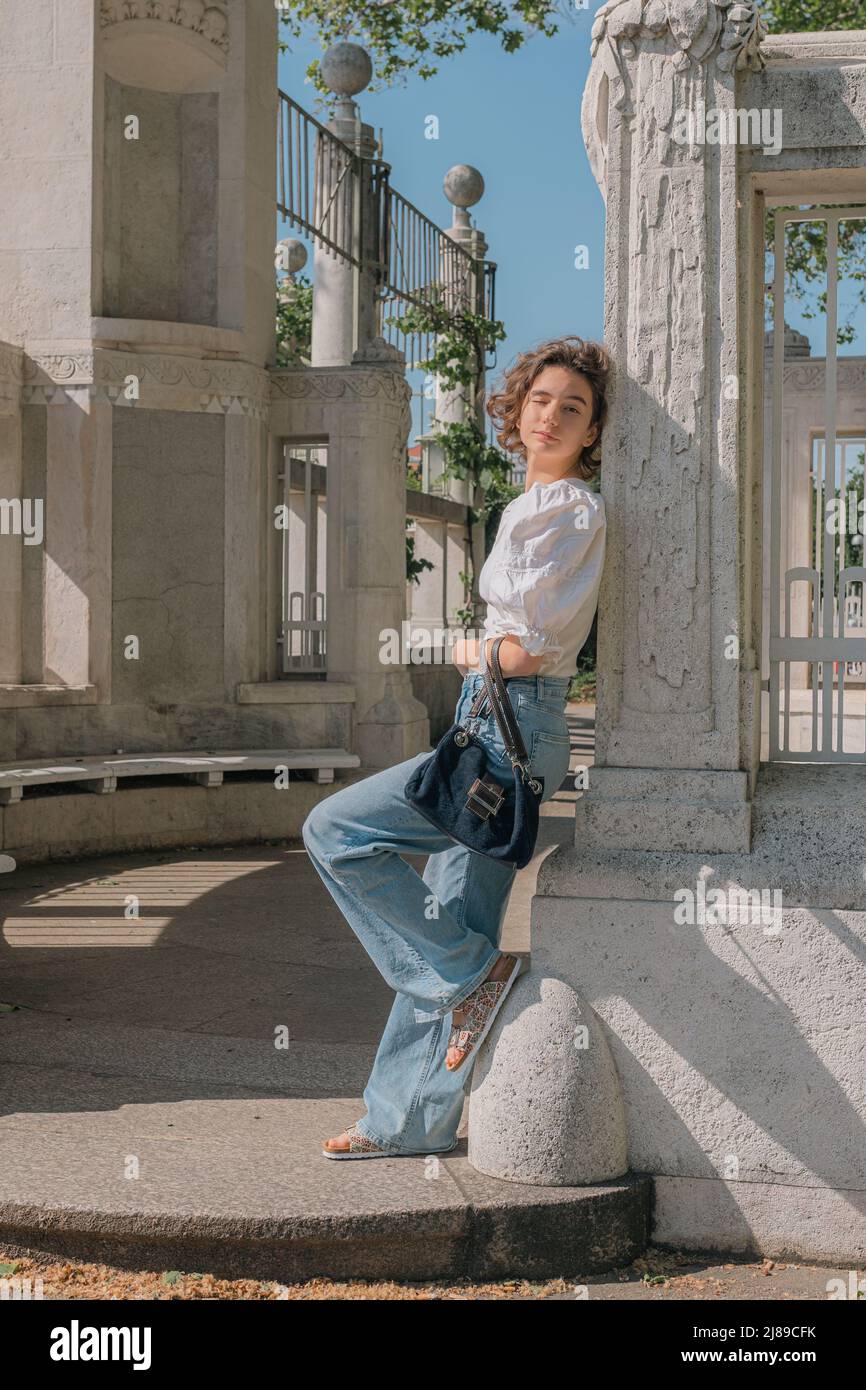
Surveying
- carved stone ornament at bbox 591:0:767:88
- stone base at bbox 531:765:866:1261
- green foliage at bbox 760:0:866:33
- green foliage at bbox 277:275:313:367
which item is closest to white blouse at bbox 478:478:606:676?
stone base at bbox 531:765:866:1261

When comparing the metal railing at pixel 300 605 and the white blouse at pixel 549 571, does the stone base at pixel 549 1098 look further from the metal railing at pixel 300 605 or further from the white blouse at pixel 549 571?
the metal railing at pixel 300 605

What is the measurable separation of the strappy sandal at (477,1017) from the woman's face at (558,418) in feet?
4.07

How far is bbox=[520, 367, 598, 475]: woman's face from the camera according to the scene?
3.65m

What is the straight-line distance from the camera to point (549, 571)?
3424 millimetres

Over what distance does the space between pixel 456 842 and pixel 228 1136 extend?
996 millimetres

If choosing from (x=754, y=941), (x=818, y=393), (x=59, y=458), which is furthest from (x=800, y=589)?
(x=754, y=941)

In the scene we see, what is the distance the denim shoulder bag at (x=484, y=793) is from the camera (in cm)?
334

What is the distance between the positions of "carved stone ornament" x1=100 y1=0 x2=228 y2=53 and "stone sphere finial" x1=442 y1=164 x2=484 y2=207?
8.52 meters

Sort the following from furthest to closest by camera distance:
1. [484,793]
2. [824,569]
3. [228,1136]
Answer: [824,569] < [228,1136] < [484,793]

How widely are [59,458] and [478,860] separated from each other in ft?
21.6

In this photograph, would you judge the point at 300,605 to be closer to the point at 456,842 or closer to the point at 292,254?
the point at 456,842

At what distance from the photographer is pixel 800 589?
32.1 feet
